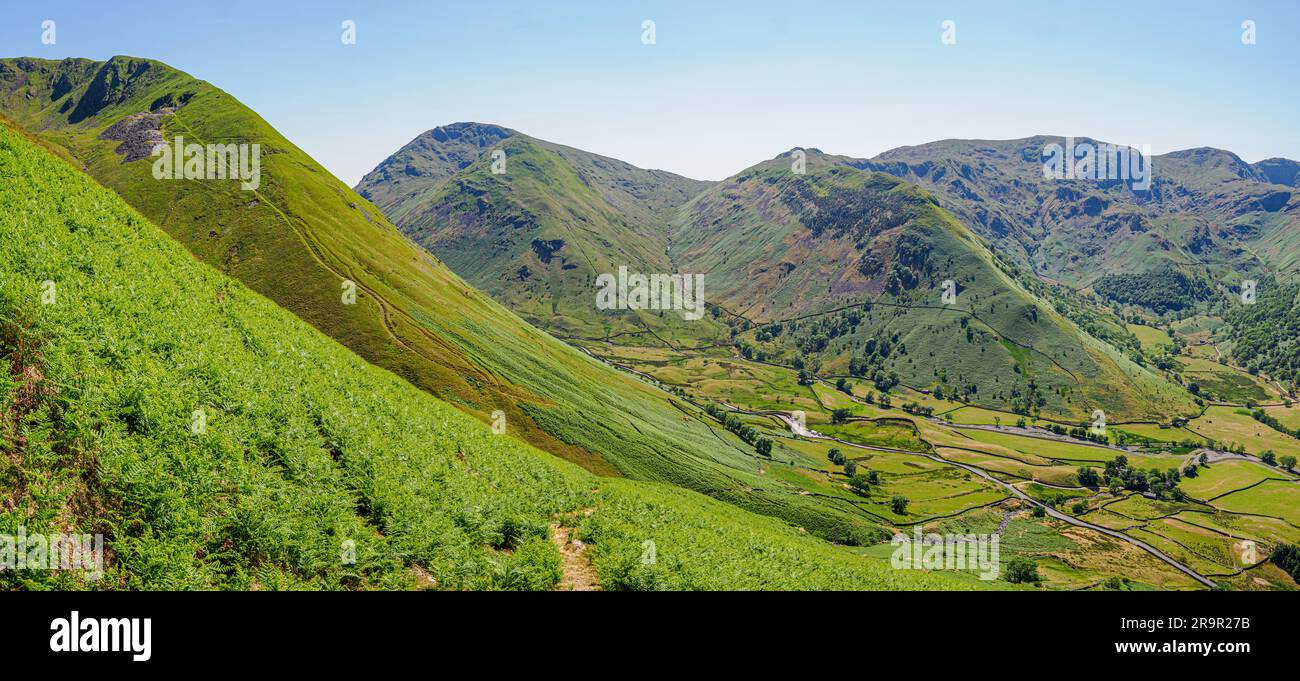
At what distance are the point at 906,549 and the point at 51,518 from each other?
139727 millimetres

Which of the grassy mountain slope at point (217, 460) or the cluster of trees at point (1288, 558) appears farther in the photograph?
the cluster of trees at point (1288, 558)

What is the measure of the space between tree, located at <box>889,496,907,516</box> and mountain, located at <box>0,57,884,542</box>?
93.5ft

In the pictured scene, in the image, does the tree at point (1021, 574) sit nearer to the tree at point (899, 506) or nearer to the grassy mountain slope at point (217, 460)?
the tree at point (899, 506)

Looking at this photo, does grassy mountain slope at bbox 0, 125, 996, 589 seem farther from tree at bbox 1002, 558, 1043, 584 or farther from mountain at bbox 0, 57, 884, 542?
tree at bbox 1002, 558, 1043, 584

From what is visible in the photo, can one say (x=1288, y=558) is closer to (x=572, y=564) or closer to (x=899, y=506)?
(x=899, y=506)

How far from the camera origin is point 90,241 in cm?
2612

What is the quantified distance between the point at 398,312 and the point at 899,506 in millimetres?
162229

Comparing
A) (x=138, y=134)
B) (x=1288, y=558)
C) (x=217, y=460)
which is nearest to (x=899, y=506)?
(x=1288, y=558)

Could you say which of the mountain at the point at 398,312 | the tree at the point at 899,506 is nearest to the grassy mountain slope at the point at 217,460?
the mountain at the point at 398,312

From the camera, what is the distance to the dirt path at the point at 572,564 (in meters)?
21.4

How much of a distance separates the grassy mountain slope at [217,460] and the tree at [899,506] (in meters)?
155

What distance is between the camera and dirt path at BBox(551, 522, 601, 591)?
21406 mm
